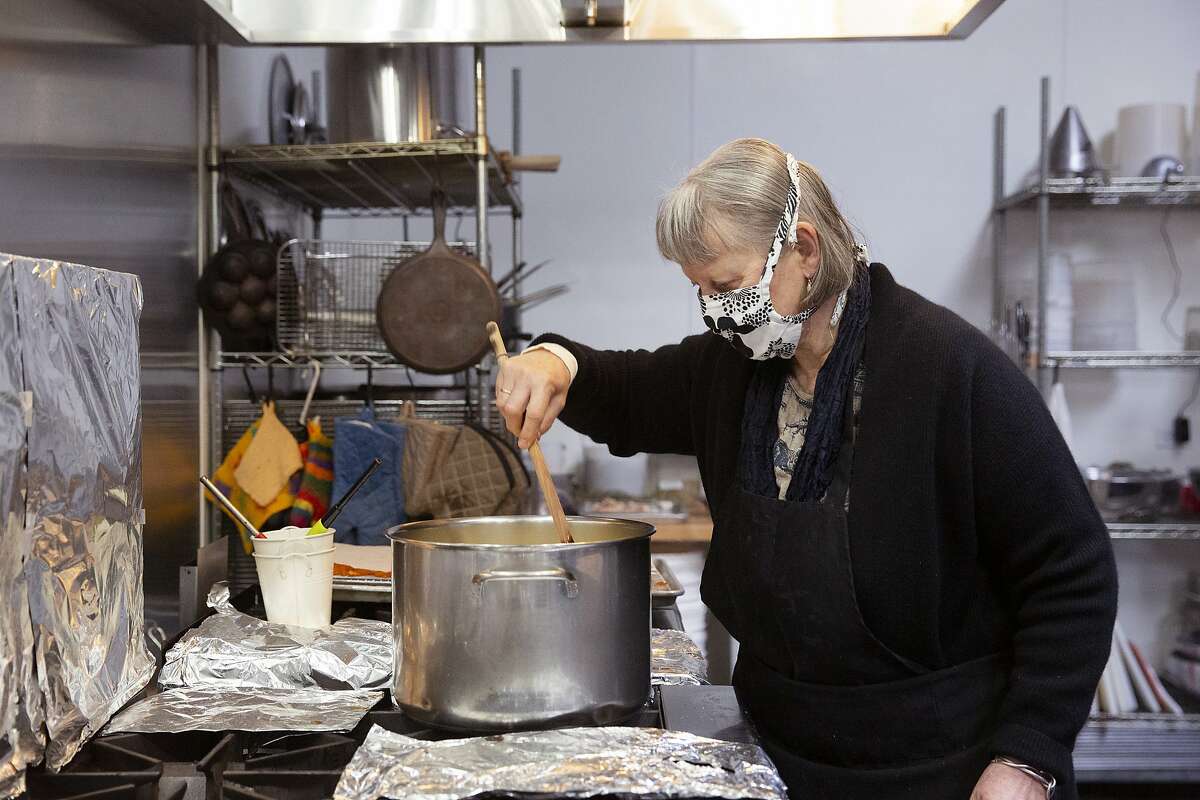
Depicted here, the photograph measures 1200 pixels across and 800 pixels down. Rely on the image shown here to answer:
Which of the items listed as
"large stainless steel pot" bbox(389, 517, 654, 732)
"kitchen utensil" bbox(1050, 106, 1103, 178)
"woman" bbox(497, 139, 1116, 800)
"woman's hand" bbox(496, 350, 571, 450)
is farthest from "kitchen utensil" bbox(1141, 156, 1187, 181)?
"large stainless steel pot" bbox(389, 517, 654, 732)

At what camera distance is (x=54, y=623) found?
3.17 ft

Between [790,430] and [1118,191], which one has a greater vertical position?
[1118,191]

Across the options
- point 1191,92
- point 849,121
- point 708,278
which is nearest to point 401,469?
point 708,278

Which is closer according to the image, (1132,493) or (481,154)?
(481,154)

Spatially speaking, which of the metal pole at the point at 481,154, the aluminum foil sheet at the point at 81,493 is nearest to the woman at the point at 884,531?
the aluminum foil sheet at the point at 81,493

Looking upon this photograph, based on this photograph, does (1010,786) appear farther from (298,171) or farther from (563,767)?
(298,171)

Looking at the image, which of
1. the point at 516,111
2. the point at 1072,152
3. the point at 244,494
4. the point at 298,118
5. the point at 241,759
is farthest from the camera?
the point at 516,111

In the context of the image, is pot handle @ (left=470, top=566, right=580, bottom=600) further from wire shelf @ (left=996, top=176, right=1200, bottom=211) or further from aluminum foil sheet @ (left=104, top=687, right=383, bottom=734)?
wire shelf @ (left=996, top=176, right=1200, bottom=211)

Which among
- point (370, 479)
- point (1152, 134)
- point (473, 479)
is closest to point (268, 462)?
point (370, 479)

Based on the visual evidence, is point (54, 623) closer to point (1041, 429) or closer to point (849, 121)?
point (1041, 429)

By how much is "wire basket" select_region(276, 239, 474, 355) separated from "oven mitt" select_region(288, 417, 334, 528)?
0.19 m

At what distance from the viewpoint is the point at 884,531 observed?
117 centimetres

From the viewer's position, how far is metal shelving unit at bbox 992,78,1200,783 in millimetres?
2998

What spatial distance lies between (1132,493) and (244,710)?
276cm
